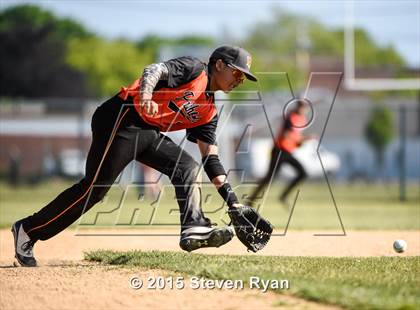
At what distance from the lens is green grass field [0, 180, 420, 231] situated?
13.7m

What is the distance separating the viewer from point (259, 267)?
268 inches

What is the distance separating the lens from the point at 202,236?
727 cm

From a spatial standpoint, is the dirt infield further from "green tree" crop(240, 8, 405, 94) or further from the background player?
"green tree" crop(240, 8, 405, 94)

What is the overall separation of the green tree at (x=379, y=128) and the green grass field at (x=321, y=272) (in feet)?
107

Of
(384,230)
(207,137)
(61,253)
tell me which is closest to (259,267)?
(207,137)

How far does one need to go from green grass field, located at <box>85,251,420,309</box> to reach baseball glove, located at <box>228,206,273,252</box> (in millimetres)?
188

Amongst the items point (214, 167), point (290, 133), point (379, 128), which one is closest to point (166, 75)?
point (214, 167)

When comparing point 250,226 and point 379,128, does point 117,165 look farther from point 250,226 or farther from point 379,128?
point 379,128

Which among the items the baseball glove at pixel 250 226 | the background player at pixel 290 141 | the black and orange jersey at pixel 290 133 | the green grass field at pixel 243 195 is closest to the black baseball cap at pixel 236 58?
the baseball glove at pixel 250 226

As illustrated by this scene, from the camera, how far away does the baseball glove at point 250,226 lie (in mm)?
7375

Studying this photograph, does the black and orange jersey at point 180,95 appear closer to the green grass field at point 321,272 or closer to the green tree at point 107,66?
the green grass field at point 321,272

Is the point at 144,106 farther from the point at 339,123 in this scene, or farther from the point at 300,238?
the point at 339,123

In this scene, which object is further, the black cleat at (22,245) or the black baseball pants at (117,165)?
the black cleat at (22,245)

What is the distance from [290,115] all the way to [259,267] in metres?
9.52
